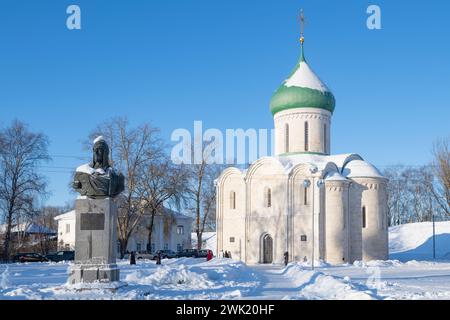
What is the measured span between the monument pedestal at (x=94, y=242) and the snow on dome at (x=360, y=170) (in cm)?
→ 2455

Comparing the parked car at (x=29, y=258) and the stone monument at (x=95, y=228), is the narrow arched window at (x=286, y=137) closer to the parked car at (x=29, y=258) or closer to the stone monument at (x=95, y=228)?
the parked car at (x=29, y=258)

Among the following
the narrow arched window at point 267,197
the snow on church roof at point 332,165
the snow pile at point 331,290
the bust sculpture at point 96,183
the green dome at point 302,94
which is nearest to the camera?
the snow pile at point 331,290

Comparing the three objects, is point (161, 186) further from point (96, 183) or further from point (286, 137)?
point (96, 183)

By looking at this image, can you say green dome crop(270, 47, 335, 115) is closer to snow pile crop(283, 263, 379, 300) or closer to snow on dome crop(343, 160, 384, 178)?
snow on dome crop(343, 160, 384, 178)

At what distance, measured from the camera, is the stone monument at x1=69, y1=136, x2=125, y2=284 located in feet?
47.4

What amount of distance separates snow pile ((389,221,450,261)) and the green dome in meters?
18.6

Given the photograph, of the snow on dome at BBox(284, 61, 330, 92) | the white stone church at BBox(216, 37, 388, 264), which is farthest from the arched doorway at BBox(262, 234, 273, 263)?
the snow on dome at BBox(284, 61, 330, 92)

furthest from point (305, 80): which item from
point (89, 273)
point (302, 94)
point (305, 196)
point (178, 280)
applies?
point (89, 273)

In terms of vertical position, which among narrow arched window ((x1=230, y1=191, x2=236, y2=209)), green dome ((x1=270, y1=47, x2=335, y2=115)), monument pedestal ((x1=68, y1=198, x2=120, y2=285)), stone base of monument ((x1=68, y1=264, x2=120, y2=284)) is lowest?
stone base of monument ((x1=68, y1=264, x2=120, y2=284))

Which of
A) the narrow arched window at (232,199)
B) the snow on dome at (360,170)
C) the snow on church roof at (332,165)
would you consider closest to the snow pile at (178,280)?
the snow on church roof at (332,165)

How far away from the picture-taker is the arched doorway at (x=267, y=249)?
36.0 metres

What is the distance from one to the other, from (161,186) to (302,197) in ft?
34.3
